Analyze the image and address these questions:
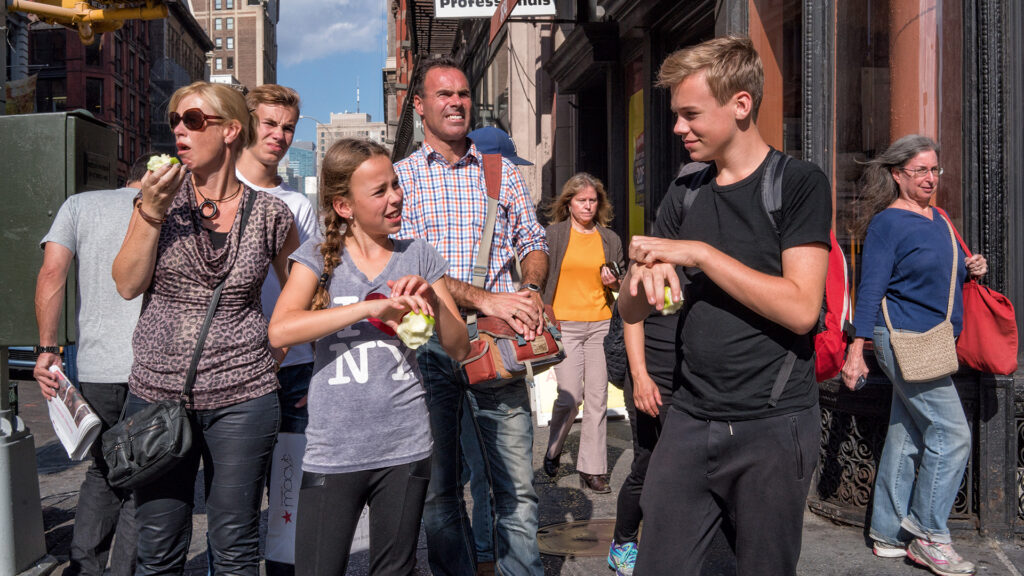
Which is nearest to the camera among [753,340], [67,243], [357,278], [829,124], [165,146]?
[753,340]

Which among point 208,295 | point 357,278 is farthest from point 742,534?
point 208,295

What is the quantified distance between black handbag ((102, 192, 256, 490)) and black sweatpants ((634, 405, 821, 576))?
1.56 meters

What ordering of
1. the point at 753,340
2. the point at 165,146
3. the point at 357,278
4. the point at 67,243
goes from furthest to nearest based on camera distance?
the point at 165,146 < the point at 67,243 < the point at 357,278 < the point at 753,340

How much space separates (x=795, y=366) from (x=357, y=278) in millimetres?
1472

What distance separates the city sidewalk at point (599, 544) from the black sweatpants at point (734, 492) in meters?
1.90

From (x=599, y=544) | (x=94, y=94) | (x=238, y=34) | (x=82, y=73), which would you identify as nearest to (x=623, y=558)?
(x=599, y=544)

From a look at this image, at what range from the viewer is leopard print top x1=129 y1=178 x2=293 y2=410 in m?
2.92

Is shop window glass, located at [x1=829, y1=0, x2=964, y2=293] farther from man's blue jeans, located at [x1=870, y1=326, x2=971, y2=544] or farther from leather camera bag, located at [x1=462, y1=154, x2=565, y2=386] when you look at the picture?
leather camera bag, located at [x1=462, y1=154, x2=565, y2=386]

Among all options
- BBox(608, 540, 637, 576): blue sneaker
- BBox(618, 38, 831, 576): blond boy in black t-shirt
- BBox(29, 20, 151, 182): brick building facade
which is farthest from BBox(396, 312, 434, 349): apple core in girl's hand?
BBox(29, 20, 151, 182): brick building facade

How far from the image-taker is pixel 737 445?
253 cm

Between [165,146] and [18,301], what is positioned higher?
[165,146]

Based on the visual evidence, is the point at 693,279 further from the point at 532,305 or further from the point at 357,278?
the point at 357,278

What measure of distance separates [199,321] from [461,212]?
1.29m

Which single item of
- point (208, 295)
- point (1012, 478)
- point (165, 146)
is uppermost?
point (165, 146)
